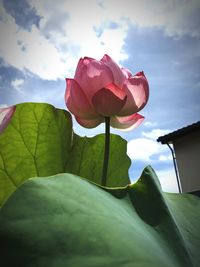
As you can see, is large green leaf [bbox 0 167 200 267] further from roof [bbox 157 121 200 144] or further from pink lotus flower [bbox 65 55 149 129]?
roof [bbox 157 121 200 144]

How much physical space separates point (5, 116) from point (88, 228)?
0.43ft

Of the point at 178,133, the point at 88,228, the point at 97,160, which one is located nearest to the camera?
the point at 88,228

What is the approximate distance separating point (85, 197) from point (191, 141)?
5.43 metres

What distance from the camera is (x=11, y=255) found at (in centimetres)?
24

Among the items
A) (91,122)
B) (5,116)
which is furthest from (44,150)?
(5,116)

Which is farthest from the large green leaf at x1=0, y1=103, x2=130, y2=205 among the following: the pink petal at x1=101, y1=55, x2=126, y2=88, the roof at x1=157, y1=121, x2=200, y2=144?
the roof at x1=157, y1=121, x2=200, y2=144

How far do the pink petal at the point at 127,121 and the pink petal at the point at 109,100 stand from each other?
37 mm

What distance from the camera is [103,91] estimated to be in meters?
0.48

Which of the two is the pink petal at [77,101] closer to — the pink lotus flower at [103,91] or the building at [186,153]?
the pink lotus flower at [103,91]

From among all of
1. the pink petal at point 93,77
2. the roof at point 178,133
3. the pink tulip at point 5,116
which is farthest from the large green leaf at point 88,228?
the roof at point 178,133

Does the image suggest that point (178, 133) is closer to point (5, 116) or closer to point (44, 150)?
point (44, 150)

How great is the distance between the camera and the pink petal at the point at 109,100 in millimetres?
477

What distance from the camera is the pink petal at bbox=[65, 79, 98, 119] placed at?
1.59ft

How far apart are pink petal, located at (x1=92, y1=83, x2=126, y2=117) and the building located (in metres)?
4.91
